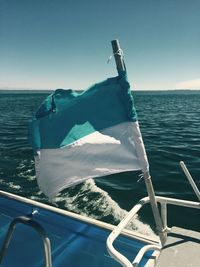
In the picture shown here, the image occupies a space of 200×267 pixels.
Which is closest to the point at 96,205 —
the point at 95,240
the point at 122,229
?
the point at 95,240

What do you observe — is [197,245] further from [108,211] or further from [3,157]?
[3,157]

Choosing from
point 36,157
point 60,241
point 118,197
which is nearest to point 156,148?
point 118,197

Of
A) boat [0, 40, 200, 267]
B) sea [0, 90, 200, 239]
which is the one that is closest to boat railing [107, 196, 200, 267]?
boat [0, 40, 200, 267]

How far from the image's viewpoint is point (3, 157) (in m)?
16.9

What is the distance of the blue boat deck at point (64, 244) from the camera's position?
14.9 feet

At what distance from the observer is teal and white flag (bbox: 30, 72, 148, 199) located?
140 inches

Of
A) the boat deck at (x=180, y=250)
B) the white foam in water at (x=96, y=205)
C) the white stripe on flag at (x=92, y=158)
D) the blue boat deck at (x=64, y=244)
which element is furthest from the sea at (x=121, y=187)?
the white stripe on flag at (x=92, y=158)

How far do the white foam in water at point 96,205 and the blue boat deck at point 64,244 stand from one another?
3.56 metres

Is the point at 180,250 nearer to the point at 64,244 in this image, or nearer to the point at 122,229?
the point at 122,229

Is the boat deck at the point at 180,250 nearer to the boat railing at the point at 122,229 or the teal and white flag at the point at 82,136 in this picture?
the boat railing at the point at 122,229

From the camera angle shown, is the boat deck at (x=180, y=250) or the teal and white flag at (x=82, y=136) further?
the teal and white flag at (x=82, y=136)

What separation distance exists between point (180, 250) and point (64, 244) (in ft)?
7.22

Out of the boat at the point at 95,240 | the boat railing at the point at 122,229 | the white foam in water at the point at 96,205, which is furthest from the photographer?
the white foam in water at the point at 96,205

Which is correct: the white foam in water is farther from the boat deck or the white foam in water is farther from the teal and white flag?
the teal and white flag
